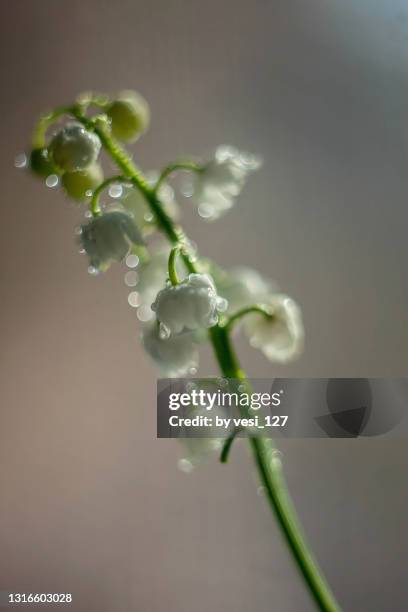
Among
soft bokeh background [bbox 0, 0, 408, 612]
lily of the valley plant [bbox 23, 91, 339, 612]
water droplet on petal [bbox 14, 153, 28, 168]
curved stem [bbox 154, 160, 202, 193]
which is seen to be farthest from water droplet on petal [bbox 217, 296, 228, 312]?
soft bokeh background [bbox 0, 0, 408, 612]

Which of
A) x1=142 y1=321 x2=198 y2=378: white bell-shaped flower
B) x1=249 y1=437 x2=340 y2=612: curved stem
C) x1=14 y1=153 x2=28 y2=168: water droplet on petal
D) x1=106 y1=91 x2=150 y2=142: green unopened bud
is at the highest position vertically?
x1=14 y1=153 x2=28 y2=168: water droplet on petal

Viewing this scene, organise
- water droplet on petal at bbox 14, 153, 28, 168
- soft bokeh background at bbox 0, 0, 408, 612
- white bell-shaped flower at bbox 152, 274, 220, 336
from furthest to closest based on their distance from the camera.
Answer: soft bokeh background at bbox 0, 0, 408, 612
water droplet on petal at bbox 14, 153, 28, 168
white bell-shaped flower at bbox 152, 274, 220, 336

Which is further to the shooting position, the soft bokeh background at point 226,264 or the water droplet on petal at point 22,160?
the soft bokeh background at point 226,264

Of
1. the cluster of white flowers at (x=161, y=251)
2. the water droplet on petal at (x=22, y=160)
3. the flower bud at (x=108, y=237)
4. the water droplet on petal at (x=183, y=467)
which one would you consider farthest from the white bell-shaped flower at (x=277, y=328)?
the water droplet on petal at (x=183, y=467)

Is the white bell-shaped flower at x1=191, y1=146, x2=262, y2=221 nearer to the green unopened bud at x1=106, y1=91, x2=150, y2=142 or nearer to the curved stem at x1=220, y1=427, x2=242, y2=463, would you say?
the green unopened bud at x1=106, y1=91, x2=150, y2=142

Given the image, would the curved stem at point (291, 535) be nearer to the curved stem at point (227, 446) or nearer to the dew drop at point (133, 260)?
the curved stem at point (227, 446)

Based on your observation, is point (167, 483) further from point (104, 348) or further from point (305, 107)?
point (305, 107)
